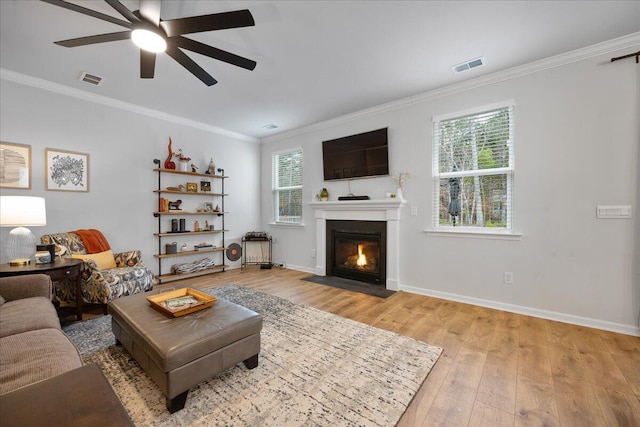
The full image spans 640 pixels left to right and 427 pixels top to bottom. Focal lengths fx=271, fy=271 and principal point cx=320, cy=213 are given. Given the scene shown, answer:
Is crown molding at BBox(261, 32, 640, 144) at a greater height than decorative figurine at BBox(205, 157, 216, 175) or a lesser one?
greater

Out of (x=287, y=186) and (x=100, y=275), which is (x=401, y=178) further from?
(x=100, y=275)

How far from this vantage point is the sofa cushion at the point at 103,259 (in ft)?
10.4

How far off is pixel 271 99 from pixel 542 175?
343 cm

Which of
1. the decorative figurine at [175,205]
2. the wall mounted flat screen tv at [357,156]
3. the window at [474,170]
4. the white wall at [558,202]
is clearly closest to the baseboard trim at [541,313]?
the white wall at [558,202]

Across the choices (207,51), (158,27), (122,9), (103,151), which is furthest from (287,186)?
(122,9)

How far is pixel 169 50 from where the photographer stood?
7.21 ft

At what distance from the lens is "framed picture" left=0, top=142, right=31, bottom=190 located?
309 centimetres

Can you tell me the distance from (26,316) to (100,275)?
4.00ft

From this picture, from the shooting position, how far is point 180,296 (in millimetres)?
2234

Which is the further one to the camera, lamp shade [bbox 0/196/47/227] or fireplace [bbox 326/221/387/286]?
fireplace [bbox 326/221/387/286]

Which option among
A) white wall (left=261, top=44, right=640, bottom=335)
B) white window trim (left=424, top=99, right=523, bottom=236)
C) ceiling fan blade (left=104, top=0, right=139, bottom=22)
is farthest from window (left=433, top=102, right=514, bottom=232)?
ceiling fan blade (left=104, top=0, right=139, bottom=22)

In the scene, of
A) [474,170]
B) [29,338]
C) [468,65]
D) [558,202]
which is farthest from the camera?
[474,170]

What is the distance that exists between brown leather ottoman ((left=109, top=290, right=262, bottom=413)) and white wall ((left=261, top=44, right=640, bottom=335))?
2.70 meters

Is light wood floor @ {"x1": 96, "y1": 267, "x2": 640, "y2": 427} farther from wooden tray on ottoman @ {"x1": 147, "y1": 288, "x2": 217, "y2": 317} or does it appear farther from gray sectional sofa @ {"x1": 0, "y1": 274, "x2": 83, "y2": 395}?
gray sectional sofa @ {"x1": 0, "y1": 274, "x2": 83, "y2": 395}
